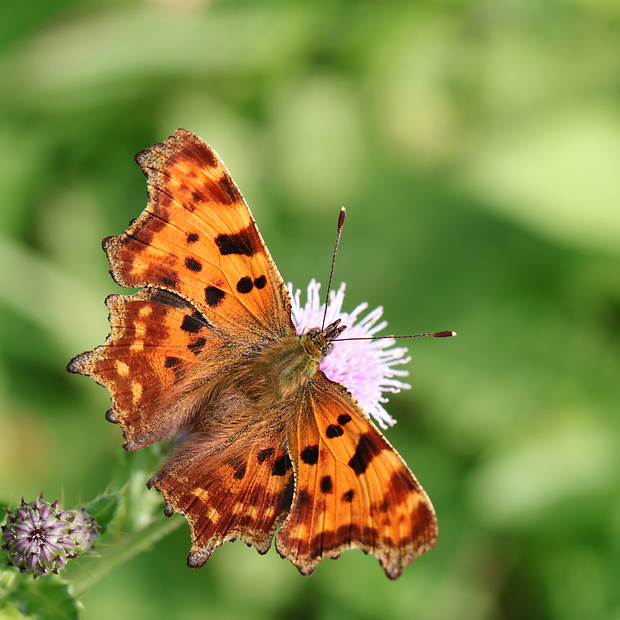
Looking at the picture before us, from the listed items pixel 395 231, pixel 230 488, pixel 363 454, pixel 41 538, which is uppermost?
pixel 395 231

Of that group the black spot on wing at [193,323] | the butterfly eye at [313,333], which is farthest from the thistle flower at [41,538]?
Answer: the butterfly eye at [313,333]

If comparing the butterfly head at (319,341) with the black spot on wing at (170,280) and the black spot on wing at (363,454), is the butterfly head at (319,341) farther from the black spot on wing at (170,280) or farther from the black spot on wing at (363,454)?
the black spot on wing at (170,280)

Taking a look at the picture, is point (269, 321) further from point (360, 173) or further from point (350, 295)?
point (360, 173)

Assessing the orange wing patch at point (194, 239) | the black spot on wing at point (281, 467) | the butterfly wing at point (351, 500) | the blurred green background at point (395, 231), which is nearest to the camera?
the butterfly wing at point (351, 500)

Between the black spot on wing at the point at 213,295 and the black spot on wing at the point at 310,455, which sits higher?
the black spot on wing at the point at 213,295

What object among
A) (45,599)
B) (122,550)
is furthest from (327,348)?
(45,599)

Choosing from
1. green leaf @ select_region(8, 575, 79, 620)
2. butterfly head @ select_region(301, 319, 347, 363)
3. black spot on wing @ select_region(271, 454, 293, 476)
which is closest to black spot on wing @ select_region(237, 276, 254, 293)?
butterfly head @ select_region(301, 319, 347, 363)

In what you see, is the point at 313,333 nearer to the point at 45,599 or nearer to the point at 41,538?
the point at 41,538
